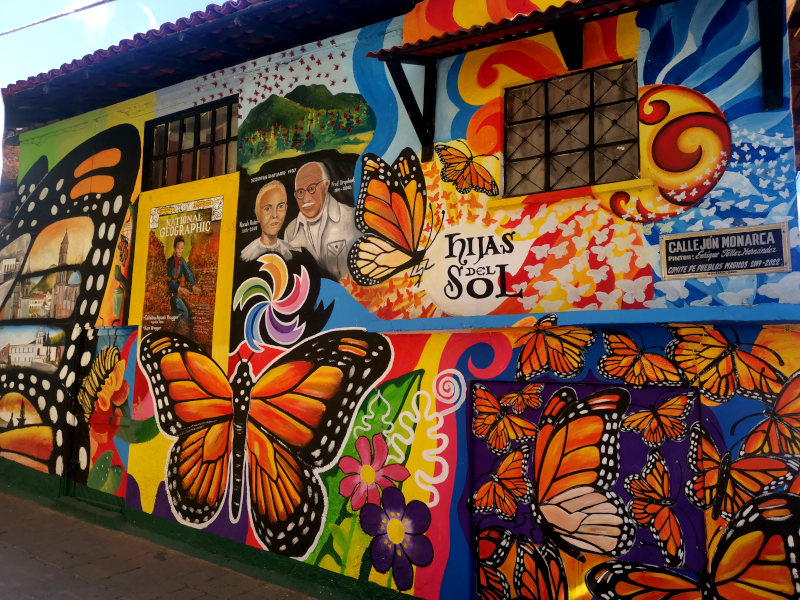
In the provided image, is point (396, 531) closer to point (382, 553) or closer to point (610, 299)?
point (382, 553)

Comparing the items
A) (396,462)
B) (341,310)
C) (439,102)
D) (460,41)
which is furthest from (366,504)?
(460,41)

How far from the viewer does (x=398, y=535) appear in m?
4.80

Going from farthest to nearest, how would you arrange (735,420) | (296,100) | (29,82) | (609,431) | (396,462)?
(29,82), (296,100), (396,462), (609,431), (735,420)

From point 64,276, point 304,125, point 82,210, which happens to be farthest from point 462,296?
point 64,276

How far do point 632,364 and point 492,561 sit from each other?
6.32ft

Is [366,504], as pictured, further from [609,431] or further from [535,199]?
[535,199]

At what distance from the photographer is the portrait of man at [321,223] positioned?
5.43 meters

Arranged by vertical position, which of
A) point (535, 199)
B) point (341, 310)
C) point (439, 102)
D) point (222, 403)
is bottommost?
point (222, 403)

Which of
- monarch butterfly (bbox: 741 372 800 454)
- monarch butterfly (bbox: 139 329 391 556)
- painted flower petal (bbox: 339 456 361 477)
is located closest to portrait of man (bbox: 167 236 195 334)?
monarch butterfly (bbox: 139 329 391 556)

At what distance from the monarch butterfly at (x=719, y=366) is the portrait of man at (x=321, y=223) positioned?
3.00 metres

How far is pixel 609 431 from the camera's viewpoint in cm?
410

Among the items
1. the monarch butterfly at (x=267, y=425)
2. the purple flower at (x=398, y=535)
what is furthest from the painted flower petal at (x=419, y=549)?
the monarch butterfly at (x=267, y=425)

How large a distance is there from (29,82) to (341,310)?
5.40 meters

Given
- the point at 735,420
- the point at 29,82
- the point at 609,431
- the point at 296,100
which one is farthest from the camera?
the point at 29,82
